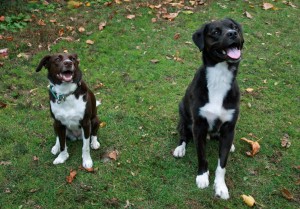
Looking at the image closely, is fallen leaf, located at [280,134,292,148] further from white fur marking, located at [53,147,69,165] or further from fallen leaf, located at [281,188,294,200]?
white fur marking, located at [53,147,69,165]

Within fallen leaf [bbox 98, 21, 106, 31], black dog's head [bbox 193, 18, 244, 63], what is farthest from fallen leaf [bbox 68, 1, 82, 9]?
black dog's head [bbox 193, 18, 244, 63]

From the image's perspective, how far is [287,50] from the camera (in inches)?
301

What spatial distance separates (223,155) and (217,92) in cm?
72

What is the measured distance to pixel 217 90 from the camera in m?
4.00

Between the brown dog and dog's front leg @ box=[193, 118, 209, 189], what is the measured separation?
4.14 ft

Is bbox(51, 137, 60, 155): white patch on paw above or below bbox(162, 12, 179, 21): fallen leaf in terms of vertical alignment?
above

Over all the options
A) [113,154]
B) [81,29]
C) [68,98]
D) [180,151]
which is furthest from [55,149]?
[81,29]

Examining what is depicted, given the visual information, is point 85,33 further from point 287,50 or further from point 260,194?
point 260,194

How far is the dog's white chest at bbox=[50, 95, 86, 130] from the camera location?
13.9 ft

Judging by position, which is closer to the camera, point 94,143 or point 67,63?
point 67,63

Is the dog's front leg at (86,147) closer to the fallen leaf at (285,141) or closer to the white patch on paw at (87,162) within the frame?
the white patch on paw at (87,162)

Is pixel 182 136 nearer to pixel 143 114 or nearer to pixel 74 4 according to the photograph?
pixel 143 114

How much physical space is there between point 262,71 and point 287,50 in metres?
1.16

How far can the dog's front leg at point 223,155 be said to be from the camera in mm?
4133
